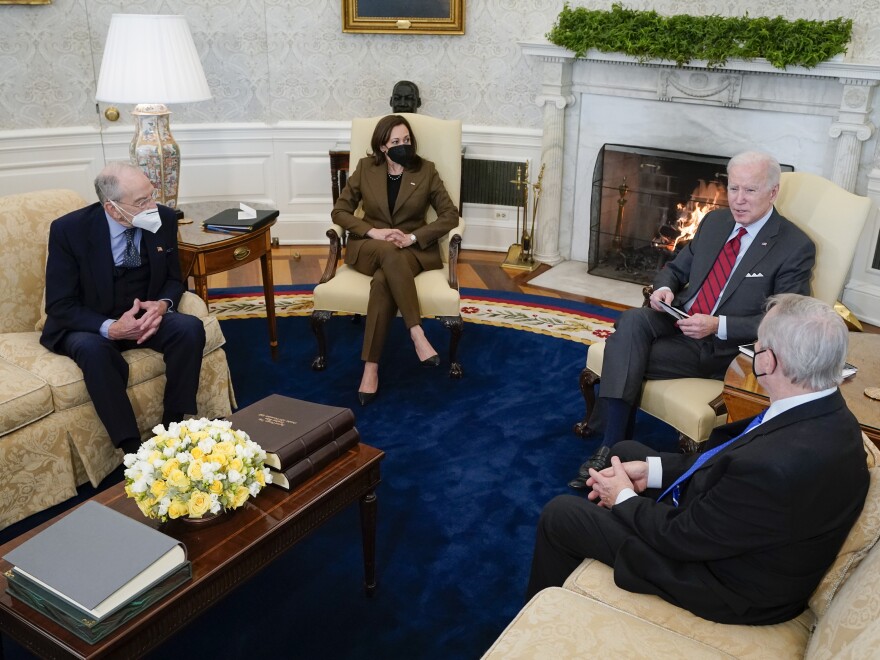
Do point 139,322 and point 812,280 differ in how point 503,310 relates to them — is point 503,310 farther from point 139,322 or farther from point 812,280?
point 139,322

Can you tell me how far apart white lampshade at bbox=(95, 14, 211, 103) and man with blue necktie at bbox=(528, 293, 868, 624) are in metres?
2.96

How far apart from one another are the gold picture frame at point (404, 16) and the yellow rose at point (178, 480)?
424 centimetres

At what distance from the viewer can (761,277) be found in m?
3.28

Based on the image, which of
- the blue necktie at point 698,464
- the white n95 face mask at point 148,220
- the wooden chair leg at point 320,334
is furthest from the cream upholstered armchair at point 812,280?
the white n95 face mask at point 148,220

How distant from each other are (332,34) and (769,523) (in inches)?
187

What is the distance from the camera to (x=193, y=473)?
2094 mm

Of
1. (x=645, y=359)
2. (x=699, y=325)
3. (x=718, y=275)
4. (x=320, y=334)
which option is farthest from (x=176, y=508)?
(x=718, y=275)

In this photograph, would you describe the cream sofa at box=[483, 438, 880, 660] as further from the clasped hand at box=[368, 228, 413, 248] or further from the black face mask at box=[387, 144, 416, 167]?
the black face mask at box=[387, 144, 416, 167]

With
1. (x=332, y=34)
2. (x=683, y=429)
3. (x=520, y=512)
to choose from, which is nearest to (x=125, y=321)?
(x=520, y=512)

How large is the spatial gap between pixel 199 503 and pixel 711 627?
1.24 meters

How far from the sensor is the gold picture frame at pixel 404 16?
5605 millimetres

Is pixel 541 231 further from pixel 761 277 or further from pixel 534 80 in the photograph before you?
pixel 761 277

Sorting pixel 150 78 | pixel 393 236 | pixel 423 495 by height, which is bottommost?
pixel 423 495

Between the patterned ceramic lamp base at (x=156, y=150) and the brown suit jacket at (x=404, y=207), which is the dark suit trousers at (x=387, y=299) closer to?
the brown suit jacket at (x=404, y=207)
